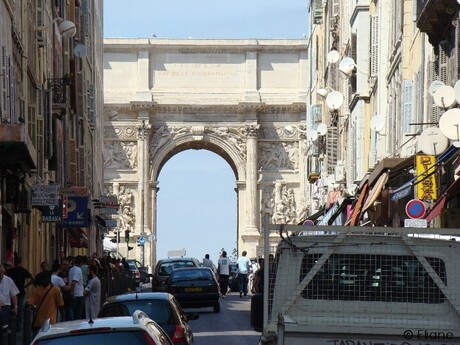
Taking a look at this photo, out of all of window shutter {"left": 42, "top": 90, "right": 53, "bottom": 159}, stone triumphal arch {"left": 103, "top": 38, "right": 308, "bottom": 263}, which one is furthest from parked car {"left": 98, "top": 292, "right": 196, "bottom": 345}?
stone triumphal arch {"left": 103, "top": 38, "right": 308, "bottom": 263}

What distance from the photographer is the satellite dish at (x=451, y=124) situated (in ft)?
68.4

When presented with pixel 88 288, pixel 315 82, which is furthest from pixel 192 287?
pixel 315 82

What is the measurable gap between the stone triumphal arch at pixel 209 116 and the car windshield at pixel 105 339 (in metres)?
69.2

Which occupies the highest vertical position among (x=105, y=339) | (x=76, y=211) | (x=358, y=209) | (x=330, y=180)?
(x=330, y=180)

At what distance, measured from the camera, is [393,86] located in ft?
112

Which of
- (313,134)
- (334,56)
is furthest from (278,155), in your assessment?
(334,56)

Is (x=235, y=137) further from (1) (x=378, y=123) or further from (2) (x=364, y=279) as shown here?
(2) (x=364, y=279)

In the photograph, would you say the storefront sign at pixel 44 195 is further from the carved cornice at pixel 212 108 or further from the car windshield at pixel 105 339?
the carved cornice at pixel 212 108

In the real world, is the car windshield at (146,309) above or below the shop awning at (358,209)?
below

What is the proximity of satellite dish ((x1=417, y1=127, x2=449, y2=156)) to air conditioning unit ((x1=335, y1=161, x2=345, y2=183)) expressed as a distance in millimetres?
22195

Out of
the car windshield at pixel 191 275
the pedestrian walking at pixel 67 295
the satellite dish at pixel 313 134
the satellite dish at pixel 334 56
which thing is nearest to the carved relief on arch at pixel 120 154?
the satellite dish at pixel 313 134

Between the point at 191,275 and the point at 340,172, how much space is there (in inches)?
448

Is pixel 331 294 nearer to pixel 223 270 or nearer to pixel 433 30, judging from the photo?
pixel 433 30

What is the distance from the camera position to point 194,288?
118 ft
